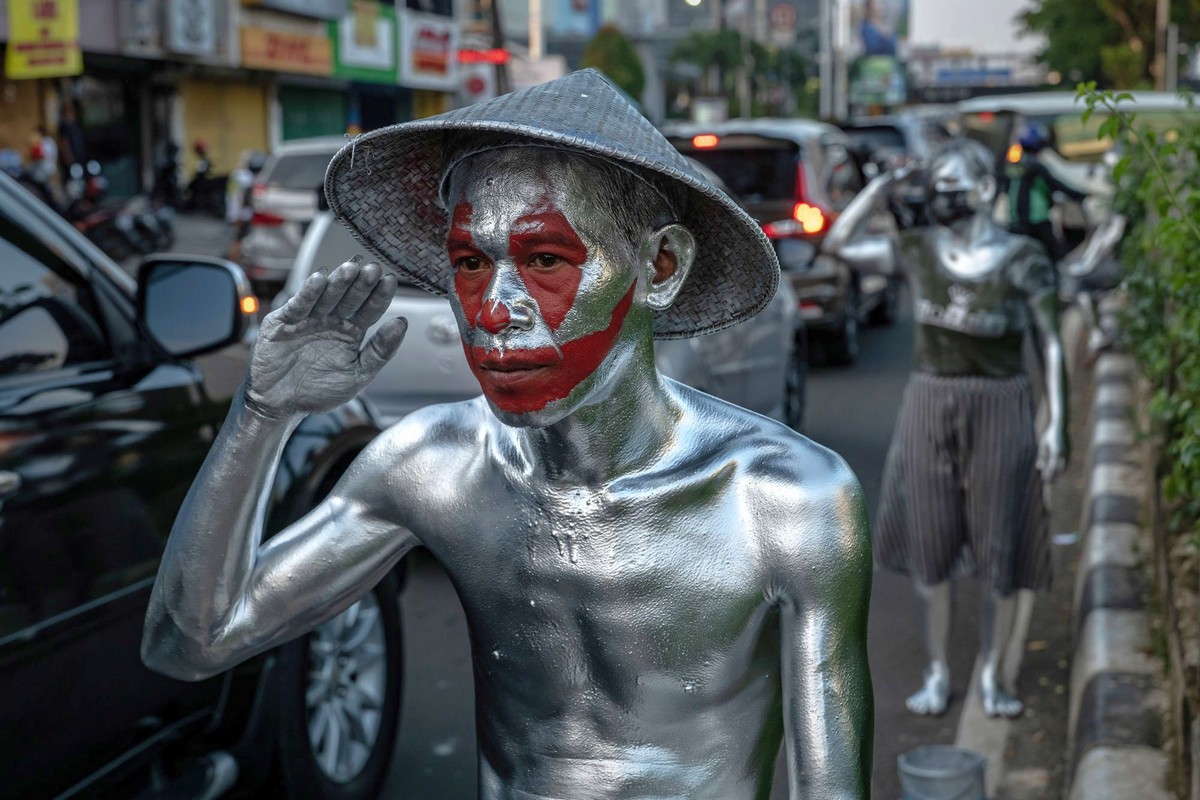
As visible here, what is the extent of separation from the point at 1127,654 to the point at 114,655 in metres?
3.08

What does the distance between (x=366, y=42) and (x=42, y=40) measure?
862 inches

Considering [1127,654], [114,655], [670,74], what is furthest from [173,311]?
[670,74]

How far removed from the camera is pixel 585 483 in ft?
5.95

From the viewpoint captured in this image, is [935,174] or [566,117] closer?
[566,117]

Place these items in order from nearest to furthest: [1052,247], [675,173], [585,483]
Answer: [675,173] < [585,483] < [1052,247]

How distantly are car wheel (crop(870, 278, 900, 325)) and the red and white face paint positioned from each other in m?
13.4

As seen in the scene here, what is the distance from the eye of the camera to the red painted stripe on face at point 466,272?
1.77 m

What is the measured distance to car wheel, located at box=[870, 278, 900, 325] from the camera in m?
15.0

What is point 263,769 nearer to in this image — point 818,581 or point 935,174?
point 818,581

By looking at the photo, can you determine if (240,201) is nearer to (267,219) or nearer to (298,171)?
(298,171)

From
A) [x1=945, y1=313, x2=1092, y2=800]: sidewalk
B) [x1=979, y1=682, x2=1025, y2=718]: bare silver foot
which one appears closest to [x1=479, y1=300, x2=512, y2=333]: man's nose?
[x1=945, y1=313, x2=1092, y2=800]: sidewalk

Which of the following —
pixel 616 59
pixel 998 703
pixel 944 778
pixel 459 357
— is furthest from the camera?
pixel 616 59

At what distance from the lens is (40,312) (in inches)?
137

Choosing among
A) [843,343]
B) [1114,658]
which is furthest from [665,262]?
[843,343]
